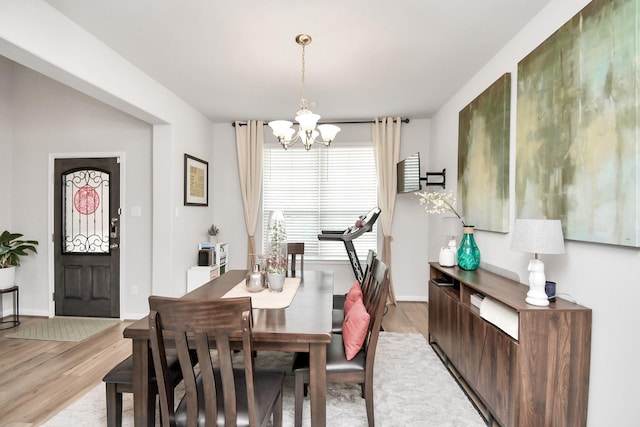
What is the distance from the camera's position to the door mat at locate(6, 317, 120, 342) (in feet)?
10.8

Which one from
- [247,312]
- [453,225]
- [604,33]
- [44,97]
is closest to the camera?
[247,312]

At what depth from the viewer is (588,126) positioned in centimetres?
160

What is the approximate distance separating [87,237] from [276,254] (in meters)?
3.23

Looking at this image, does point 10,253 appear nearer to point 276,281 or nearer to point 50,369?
point 50,369

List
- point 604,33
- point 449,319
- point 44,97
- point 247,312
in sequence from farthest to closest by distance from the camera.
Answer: point 44,97, point 449,319, point 604,33, point 247,312

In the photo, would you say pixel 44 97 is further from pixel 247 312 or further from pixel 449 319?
pixel 449 319

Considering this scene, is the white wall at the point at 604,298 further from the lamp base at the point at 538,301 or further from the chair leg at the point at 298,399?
the chair leg at the point at 298,399

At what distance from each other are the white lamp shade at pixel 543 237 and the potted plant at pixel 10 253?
524 cm

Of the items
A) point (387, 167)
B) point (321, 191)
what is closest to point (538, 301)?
point (387, 167)

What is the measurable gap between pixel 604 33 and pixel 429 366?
2553 mm

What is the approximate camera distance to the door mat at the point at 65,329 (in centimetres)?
330

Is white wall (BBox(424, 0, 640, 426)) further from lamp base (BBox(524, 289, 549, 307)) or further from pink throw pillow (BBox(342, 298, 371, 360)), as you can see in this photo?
pink throw pillow (BBox(342, 298, 371, 360))

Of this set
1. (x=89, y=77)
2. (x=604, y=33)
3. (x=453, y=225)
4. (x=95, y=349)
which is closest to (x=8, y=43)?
(x=89, y=77)

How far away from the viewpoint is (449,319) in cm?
256
